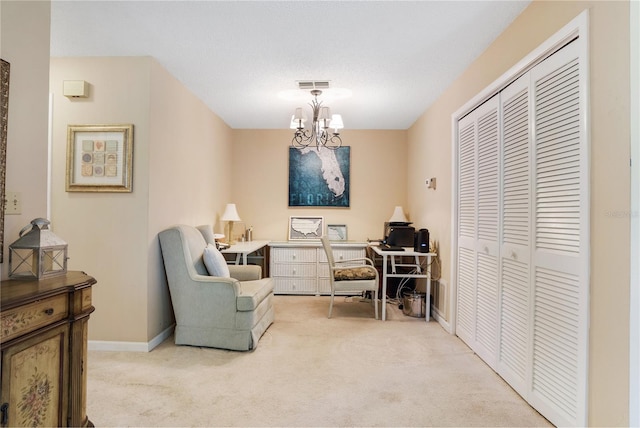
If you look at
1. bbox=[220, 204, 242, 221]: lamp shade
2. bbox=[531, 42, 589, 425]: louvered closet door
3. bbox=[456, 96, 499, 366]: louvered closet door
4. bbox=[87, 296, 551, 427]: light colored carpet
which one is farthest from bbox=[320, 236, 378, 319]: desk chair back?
bbox=[531, 42, 589, 425]: louvered closet door

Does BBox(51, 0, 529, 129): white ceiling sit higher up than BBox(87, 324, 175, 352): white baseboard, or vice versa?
BBox(51, 0, 529, 129): white ceiling

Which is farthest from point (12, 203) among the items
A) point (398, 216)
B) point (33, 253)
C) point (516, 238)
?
point (398, 216)

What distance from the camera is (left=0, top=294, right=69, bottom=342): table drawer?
137cm

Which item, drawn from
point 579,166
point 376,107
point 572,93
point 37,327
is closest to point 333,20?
point 572,93

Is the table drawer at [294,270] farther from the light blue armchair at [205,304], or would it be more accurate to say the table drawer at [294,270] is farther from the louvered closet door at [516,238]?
the louvered closet door at [516,238]

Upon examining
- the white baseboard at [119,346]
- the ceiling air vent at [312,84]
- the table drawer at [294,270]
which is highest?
the ceiling air vent at [312,84]

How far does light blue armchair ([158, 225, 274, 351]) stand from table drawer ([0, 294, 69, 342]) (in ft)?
4.92

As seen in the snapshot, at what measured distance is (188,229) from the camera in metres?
3.43

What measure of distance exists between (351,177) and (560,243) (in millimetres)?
3888

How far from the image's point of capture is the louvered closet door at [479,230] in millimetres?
2762

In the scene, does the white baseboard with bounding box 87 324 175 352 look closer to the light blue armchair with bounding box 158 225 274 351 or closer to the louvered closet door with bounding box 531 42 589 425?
the light blue armchair with bounding box 158 225 274 351

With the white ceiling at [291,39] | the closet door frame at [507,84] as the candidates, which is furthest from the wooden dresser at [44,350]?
the closet door frame at [507,84]

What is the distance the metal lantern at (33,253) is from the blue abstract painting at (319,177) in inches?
159

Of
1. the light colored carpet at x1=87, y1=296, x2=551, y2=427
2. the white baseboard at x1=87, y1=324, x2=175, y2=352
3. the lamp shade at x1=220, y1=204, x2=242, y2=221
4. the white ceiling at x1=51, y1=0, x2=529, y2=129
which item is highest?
the white ceiling at x1=51, y1=0, x2=529, y2=129
